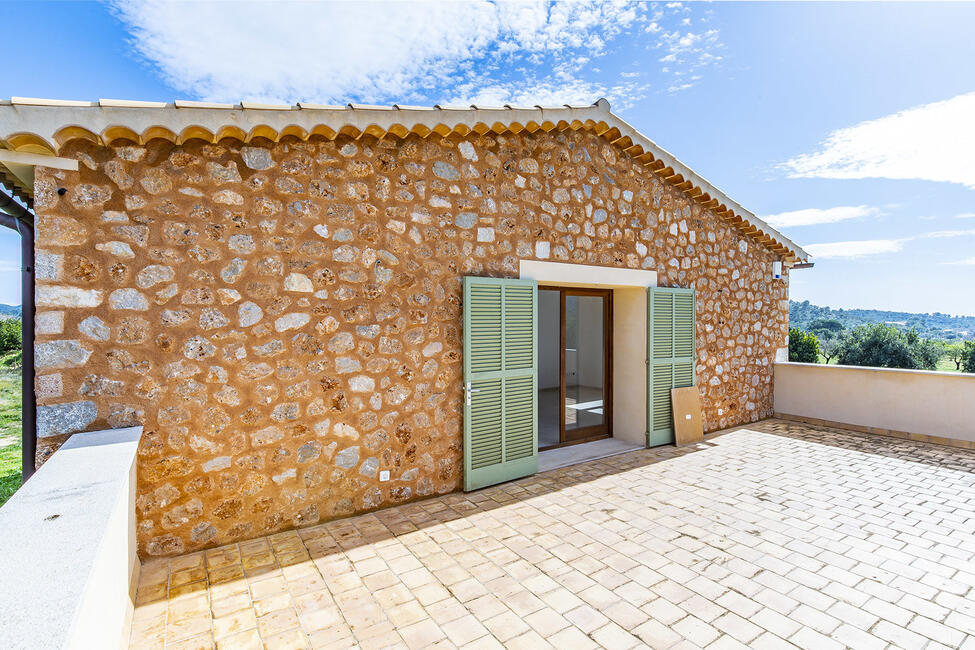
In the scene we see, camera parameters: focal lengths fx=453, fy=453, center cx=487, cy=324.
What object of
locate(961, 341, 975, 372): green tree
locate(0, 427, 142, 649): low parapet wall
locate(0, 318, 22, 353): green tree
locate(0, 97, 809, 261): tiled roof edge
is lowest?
locate(961, 341, 975, 372): green tree

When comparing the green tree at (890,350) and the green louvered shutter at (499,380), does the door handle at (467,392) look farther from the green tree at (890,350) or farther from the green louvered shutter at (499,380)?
the green tree at (890,350)

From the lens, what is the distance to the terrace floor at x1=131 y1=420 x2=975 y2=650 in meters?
2.73

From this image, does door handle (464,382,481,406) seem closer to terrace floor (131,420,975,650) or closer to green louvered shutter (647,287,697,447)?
terrace floor (131,420,975,650)

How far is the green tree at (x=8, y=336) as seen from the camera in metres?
12.1

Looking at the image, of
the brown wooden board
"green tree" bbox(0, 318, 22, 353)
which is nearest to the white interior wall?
the brown wooden board

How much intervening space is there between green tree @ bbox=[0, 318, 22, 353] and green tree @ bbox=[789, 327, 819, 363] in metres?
23.2

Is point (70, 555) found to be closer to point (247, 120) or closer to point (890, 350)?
point (247, 120)

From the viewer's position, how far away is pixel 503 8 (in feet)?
18.8

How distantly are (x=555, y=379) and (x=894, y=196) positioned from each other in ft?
119

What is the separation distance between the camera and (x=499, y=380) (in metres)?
5.09

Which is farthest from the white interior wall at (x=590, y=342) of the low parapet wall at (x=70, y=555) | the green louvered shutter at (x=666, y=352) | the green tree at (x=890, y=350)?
the green tree at (x=890, y=350)

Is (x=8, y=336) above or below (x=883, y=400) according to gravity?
above

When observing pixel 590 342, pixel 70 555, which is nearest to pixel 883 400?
pixel 590 342

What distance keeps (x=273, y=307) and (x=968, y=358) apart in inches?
1056
